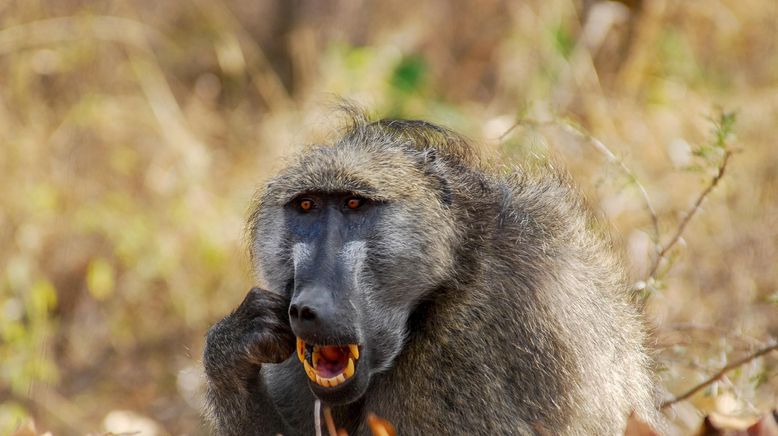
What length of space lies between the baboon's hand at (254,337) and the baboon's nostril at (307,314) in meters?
0.35

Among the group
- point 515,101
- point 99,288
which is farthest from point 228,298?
point 515,101

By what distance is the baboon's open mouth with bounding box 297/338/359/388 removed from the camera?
2947 millimetres

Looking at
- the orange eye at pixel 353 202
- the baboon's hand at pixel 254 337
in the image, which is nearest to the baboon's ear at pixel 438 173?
the orange eye at pixel 353 202

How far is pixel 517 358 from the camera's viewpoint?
10.3ft

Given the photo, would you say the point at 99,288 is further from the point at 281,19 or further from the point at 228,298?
the point at 281,19

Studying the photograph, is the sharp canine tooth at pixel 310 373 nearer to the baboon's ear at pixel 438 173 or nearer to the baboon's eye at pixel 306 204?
the baboon's eye at pixel 306 204

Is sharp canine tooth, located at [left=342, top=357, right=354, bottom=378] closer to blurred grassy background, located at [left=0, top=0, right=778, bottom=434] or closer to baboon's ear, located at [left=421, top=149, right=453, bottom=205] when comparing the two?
baboon's ear, located at [left=421, top=149, right=453, bottom=205]

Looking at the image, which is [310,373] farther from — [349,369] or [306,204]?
[306,204]

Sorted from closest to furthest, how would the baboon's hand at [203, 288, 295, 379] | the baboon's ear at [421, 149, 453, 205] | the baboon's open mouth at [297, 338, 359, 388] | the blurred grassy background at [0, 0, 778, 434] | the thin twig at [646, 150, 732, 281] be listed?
the baboon's open mouth at [297, 338, 359, 388]
the baboon's hand at [203, 288, 295, 379]
the baboon's ear at [421, 149, 453, 205]
the thin twig at [646, 150, 732, 281]
the blurred grassy background at [0, 0, 778, 434]

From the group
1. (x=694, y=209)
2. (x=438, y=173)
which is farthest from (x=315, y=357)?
(x=694, y=209)

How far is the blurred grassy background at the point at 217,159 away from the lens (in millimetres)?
6082

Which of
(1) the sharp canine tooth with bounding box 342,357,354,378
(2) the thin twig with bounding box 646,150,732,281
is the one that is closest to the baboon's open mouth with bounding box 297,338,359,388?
(1) the sharp canine tooth with bounding box 342,357,354,378

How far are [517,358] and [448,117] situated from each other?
4.30 m

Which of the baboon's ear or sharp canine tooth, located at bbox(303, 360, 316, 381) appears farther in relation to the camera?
the baboon's ear
